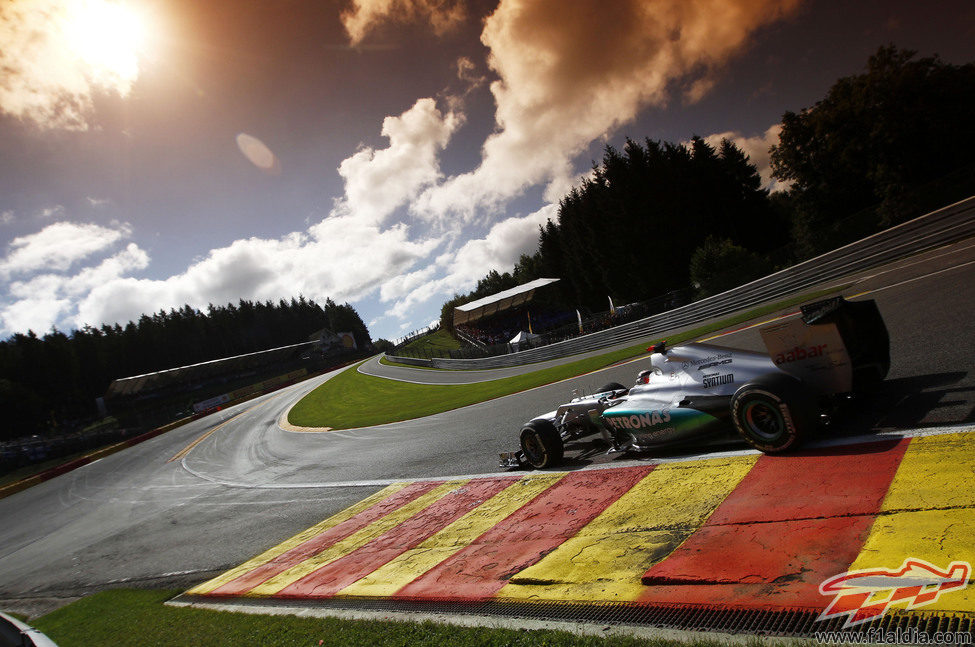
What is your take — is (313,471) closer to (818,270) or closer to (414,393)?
(414,393)

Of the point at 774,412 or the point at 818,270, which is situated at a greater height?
the point at 774,412

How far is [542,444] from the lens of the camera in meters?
6.73

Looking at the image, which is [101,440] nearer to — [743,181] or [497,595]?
[497,595]

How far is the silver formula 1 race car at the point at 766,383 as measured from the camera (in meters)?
4.39

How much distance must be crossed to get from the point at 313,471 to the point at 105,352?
100137mm

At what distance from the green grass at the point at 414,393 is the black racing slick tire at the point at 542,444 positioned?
9.61m

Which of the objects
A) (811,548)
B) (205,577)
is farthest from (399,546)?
(811,548)

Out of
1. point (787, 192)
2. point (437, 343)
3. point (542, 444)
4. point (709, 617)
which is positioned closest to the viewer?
point (709, 617)

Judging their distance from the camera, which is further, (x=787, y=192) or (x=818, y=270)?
(x=787, y=192)

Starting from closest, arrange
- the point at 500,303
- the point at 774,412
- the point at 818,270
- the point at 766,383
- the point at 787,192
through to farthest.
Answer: the point at 766,383 < the point at 774,412 < the point at 818,270 < the point at 787,192 < the point at 500,303

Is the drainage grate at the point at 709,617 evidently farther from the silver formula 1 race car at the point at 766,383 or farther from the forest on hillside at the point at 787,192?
the forest on hillside at the point at 787,192

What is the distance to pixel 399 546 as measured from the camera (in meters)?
5.92

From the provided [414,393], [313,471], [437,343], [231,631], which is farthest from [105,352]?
[231,631]

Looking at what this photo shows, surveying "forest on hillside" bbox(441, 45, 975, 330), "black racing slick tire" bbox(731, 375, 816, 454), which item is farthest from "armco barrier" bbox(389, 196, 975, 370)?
"black racing slick tire" bbox(731, 375, 816, 454)
